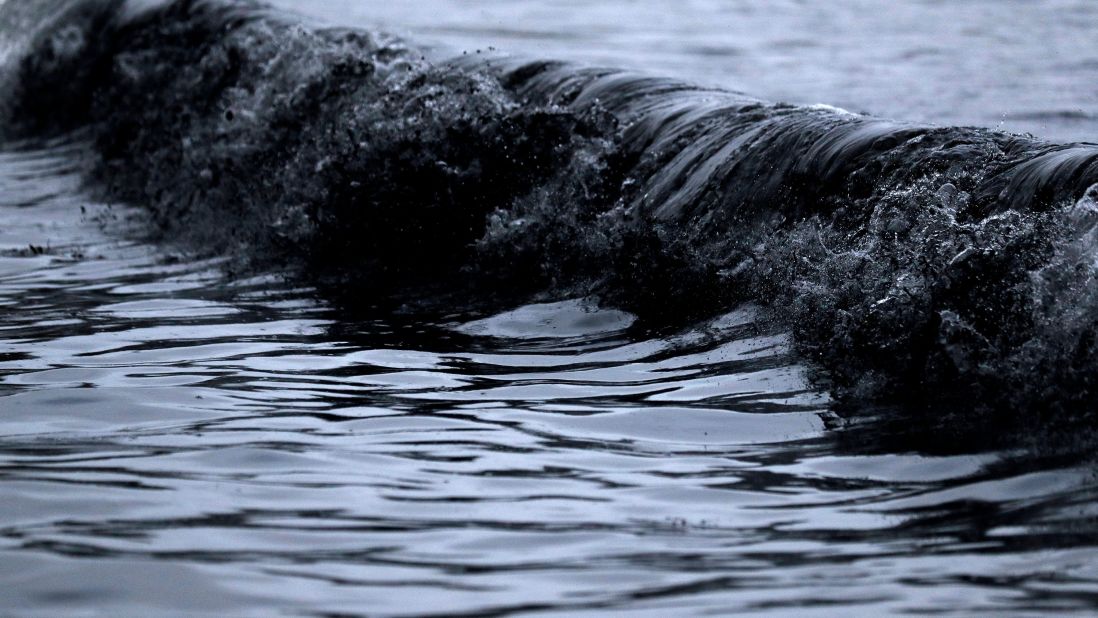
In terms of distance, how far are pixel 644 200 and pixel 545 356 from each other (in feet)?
5.20

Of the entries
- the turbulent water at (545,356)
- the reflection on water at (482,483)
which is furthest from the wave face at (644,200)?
the reflection on water at (482,483)

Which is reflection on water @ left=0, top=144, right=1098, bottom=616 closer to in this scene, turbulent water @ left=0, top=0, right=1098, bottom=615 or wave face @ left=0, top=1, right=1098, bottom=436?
turbulent water @ left=0, top=0, right=1098, bottom=615

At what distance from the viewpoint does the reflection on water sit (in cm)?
348

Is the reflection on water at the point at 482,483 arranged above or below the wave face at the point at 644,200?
below

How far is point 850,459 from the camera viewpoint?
457cm

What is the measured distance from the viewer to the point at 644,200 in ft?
24.4

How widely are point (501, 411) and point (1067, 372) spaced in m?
1.94

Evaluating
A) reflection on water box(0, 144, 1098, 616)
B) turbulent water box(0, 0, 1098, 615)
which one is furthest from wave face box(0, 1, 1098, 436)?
reflection on water box(0, 144, 1098, 616)

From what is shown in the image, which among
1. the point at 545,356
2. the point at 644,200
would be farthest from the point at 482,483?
the point at 644,200

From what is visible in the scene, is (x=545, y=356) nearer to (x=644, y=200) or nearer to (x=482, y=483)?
(x=644, y=200)

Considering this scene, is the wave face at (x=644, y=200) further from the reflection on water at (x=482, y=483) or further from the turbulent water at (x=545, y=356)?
the reflection on water at (x=482, y=483)

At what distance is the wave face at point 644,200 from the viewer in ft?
17.7

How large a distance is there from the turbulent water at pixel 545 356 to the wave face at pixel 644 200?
0.07ft

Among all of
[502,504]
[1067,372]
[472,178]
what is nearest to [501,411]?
[502,504]
